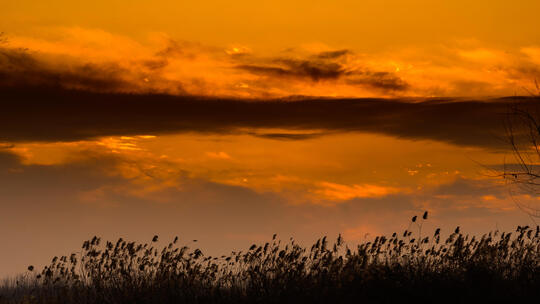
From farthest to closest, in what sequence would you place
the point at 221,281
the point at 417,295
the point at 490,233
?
the point at 490,233
the point at 221,281
the point at 417,295

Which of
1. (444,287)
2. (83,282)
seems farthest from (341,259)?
(83,282)

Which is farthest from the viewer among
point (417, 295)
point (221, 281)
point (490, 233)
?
point (490, 233)

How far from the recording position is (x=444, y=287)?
15.0 metres

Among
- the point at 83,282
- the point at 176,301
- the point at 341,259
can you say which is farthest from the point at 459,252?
the point at 83,282

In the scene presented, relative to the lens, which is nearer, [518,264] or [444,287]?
[444,287]

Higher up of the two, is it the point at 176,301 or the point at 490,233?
the point at 490,233

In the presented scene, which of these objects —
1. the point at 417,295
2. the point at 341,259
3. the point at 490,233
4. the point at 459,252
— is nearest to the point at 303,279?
the point at 341,259

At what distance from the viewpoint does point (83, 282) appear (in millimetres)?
16625

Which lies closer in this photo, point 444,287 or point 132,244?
point 444,287

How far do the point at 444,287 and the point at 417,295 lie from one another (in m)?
0.67

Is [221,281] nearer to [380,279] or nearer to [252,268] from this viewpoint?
[252,268]

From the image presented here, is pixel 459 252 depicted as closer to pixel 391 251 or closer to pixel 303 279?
pixel 391 251

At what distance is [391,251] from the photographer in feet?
53.4

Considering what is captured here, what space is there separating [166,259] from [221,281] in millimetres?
1349
